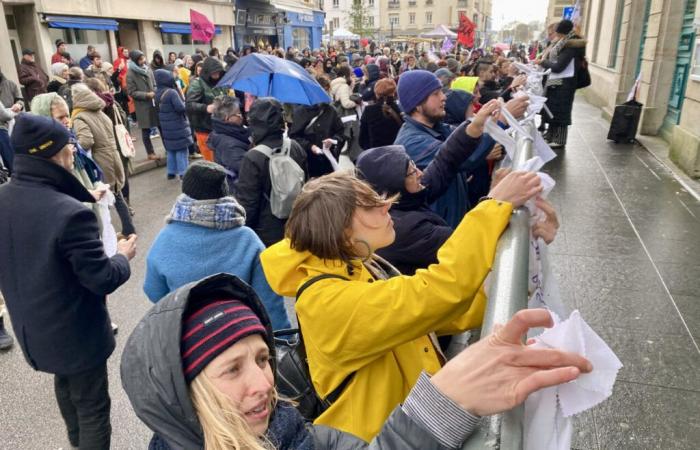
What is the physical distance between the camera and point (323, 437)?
1468mm

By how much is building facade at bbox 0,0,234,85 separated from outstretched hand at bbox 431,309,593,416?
16.7m

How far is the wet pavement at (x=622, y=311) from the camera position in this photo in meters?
2.92

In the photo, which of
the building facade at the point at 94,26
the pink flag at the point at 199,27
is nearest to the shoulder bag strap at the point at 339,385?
the pink flag at the point at 199,27

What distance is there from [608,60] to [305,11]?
33.0 meters

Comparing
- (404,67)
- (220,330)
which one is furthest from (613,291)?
(404,67)

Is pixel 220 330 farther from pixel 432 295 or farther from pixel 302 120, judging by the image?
pixel 302 120

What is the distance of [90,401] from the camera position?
108 inches

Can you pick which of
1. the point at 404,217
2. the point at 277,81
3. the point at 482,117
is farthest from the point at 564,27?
the point at 404,217

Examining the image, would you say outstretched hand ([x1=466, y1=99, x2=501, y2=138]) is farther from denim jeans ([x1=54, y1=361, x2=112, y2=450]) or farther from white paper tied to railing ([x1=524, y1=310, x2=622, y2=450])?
denim jeans ([x1=54, y1=361, x2=112, y2=450])

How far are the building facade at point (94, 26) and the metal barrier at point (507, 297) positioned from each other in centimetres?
1629

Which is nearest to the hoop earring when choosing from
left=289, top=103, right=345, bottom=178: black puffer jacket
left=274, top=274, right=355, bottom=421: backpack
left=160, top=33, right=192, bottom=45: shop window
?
left=274, top=274, right=355, bottom=421: backpack

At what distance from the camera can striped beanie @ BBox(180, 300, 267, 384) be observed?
1.24 metres

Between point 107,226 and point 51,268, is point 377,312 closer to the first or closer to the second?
point 51,268

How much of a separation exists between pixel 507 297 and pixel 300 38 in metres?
46.1
